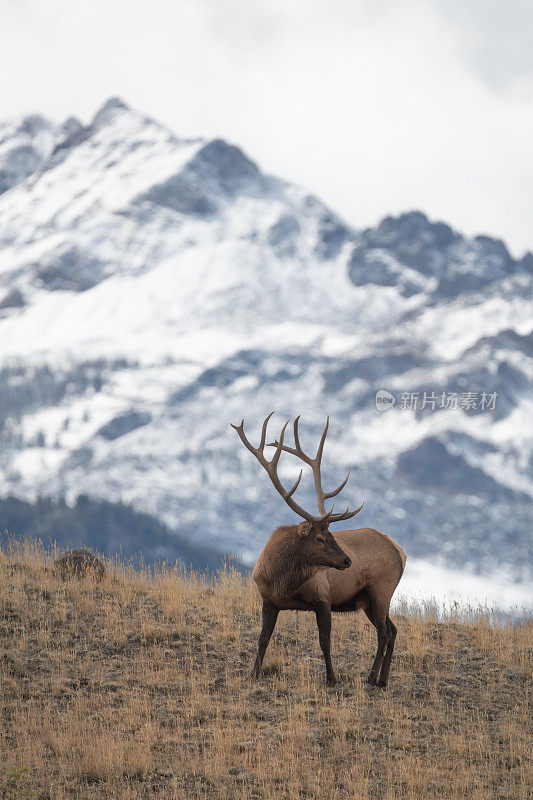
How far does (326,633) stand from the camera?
12266mm

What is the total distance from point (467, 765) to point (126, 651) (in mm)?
4709

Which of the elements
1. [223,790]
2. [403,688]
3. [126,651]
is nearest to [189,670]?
[126,651]

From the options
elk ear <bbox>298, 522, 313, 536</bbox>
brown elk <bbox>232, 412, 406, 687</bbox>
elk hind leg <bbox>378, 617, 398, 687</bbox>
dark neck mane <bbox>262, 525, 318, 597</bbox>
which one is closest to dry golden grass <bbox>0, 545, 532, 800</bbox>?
elk hind leg <bbox>378, 617, 398, 687</bbox>

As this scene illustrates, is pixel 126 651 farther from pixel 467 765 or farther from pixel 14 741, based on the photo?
pixel 467 765

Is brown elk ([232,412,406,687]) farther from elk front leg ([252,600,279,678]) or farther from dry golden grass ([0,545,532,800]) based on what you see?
dry golden grass ([0,545,532,800])

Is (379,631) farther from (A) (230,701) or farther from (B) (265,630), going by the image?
(A) (230,701)

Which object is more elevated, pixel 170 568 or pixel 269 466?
pixel 269 466

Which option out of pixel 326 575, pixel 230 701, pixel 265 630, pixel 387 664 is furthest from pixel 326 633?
pixel 230 701

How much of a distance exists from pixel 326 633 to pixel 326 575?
2.12 feet

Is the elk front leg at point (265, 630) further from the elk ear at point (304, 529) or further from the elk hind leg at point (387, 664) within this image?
the elk hind leg at point (387, 664)

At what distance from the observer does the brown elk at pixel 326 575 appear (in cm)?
1231

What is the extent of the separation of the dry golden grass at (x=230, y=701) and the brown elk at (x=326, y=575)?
606 millimetres

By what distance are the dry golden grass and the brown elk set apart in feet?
1.99

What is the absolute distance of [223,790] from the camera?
943cm
